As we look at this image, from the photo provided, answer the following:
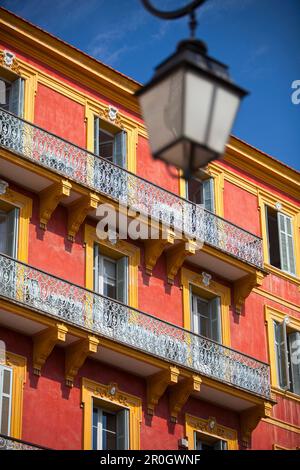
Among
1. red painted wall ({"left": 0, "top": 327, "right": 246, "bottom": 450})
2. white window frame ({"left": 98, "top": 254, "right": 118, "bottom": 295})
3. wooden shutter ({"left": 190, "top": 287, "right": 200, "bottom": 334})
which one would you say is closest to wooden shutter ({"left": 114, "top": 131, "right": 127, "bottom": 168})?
white window frame ({"left": 98, "top": 254, "right": 118, "bottom": 295})

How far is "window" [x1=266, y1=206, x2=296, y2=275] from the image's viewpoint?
103 feet

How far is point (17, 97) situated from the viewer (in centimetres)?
2600

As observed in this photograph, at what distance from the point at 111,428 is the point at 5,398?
3.06 metres

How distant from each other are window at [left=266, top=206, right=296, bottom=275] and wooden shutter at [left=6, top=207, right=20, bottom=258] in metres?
8.94

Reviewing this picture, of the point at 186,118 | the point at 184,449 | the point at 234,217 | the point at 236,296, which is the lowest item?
the point at 186,118

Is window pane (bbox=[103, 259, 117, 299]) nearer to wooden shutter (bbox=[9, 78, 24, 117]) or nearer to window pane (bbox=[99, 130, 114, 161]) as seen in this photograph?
window pane (bbox=[99, 130, 114, 161])

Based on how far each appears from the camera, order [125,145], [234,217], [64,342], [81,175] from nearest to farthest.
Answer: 1. [64,342]
2. [81,175]
3. [125,145]
4. [234,217]

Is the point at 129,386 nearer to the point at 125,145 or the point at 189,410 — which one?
the point at 189,410

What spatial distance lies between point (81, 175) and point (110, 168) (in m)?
0.98

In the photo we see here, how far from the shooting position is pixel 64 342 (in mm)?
23969

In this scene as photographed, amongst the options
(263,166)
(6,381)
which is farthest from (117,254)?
(263,166)

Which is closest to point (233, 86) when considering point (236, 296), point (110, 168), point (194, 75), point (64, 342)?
point (194, 75)

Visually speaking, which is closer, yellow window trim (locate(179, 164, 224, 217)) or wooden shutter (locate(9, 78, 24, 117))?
wooden shutter (locate(9, 78, 24, 117))

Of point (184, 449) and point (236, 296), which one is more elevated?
point (236, 296)
